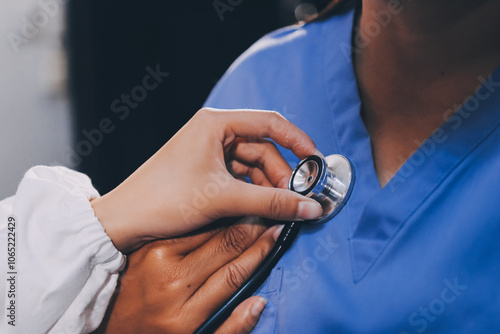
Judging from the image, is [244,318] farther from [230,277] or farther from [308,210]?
[308,210]

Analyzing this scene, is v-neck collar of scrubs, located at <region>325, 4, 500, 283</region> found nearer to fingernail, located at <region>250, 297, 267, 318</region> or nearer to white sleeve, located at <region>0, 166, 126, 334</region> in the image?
fingernail, located at <region>250, 297, 267, 318</region>

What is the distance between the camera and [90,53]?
175 cm

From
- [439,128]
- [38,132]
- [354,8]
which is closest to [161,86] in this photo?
[38,132]

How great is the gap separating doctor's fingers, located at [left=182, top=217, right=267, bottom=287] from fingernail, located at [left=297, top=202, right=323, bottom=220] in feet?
0.28

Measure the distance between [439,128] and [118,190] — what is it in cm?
43

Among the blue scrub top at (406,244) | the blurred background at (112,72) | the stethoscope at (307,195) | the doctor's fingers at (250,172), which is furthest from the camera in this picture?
the blurred background at (112,72)

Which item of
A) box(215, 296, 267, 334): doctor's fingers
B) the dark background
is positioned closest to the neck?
box(215, 296, 267, 334): doctor's fingers

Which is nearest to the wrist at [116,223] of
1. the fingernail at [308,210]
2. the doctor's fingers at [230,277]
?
the doctor's fingers at [230,277]

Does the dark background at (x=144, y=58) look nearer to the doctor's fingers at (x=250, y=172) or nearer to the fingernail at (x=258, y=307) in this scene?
the doctor's fingers at (x=250, y=172)

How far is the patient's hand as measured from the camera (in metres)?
0.61

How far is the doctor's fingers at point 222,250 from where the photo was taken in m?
0.64

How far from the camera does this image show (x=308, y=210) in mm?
577

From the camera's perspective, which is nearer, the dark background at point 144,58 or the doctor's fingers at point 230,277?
the doctor's fingers at point 230,277

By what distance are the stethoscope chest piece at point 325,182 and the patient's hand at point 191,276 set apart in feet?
0.24
